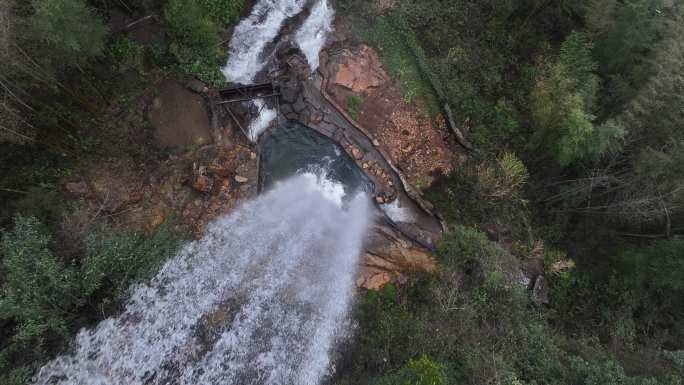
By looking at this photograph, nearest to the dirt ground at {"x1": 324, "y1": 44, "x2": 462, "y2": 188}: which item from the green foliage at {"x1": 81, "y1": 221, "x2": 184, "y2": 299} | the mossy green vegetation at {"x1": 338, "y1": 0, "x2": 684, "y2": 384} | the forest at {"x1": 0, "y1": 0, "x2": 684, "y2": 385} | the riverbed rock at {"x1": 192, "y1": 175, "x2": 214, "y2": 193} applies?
the forest at {"x1": 0, "y1": 0, "x2": 684, "y2": 385}

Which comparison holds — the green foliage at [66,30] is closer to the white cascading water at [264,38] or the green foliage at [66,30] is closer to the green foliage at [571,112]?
the white cascading water at [264,38]

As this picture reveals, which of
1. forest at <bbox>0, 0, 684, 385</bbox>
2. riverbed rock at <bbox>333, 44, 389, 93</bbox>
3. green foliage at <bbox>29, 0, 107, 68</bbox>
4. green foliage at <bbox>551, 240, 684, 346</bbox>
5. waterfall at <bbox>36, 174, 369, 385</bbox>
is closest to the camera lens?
green foliage at <bbox>29, 0, 107, 68</bbox>

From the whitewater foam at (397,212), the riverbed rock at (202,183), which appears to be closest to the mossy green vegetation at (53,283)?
the riverbed rock at (202,183)

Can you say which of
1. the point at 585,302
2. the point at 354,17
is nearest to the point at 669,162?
the point at 585,302

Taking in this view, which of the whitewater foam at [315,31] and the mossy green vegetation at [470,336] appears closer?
the mossy green vegetation at [470,336]

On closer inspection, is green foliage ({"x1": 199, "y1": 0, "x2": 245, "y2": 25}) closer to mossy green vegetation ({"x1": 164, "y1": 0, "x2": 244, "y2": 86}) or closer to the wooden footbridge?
mossy green vegetation ({"x1": 164, "y1": 0, "x2": 244, "y2": 86})

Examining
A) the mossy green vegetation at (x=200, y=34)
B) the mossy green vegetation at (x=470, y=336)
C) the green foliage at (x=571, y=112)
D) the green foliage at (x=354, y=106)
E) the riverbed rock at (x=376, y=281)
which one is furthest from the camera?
the green foliage at (x=354, y=106)

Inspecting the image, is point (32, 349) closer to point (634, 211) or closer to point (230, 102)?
point (230, 102)
